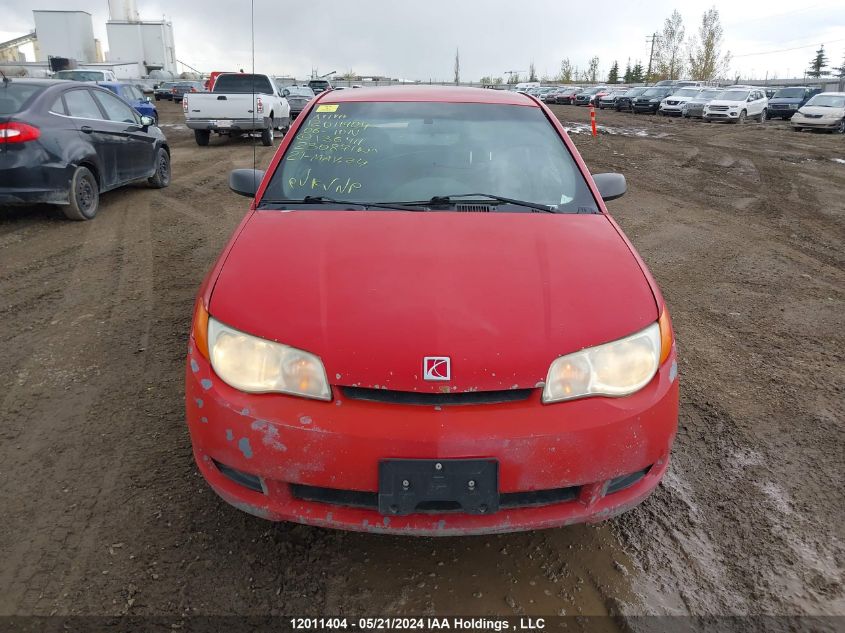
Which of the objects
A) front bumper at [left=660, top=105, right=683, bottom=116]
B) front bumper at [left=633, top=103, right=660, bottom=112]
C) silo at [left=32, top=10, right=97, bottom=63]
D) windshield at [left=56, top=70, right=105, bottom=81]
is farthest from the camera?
silo at [left=32, top=10, right=97, bottom=63]

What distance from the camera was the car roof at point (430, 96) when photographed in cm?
346

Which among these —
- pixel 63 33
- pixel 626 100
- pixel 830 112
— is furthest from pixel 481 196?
pixel 63 33

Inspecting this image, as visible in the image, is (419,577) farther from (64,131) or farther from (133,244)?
(64,131)

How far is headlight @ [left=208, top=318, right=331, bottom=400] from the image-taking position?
192cm

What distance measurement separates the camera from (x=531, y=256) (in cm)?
232

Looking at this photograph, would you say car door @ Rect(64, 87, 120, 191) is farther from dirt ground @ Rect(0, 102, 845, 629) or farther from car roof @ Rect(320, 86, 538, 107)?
car roof @ Rect(320, 86, 538, 107)

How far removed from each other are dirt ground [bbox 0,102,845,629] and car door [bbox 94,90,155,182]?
2767 millimetres

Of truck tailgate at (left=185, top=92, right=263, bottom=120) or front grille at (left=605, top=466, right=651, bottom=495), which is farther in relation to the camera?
truck tailgate at (left=185, top=92, right=263, bottom=120)

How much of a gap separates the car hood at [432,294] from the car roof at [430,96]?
1164mm

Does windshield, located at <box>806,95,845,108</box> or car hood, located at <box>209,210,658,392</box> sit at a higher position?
windshield, located at <box>806,95,845,108</box>

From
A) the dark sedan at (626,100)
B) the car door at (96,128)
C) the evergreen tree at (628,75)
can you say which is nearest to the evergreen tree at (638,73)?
the evergreen tree at (628,75)

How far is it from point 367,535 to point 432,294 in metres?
1.00

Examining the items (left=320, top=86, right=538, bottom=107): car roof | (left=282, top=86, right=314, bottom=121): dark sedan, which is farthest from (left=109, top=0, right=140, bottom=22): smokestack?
(left=320, top=86, right=538, bottom=107): car roof

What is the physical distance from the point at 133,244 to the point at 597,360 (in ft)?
18.9
